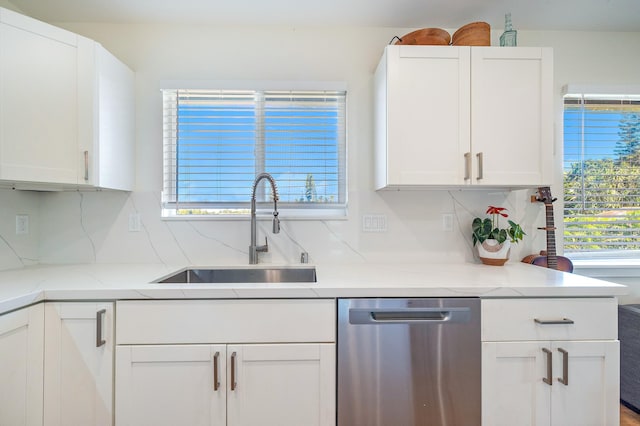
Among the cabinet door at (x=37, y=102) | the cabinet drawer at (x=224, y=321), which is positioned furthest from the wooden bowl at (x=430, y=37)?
the cabinet door at (x=37, y=102)

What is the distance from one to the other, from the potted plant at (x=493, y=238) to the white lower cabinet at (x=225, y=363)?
1.08m

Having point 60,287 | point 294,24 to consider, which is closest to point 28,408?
point 60,287

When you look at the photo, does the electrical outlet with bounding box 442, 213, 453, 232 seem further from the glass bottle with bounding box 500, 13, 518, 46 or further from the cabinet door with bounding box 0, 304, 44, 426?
the cabinet door with bounding box 0, 304, 44, 426

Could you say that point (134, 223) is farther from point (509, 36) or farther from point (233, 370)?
point (509, 36)

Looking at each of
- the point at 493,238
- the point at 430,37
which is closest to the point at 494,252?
the point at 493,238

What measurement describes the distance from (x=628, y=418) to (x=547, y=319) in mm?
1064

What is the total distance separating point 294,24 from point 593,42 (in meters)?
1.93

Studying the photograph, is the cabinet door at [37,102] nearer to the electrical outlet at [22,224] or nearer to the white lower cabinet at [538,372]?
the electrical outlet at [22,224]

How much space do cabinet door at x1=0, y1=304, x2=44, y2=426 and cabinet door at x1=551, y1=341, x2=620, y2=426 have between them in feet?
6.80

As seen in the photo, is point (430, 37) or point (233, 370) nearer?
point (233, 370)

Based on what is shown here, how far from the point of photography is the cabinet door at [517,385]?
1.28 meters

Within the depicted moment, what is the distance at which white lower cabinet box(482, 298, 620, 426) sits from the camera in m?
1.28

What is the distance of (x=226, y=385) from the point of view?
1241 mm

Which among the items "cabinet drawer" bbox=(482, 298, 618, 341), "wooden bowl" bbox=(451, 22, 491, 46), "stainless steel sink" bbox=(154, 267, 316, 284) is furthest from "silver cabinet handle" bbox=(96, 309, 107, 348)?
"wooden bowl" bbox=(451, 22, 491, 46)
